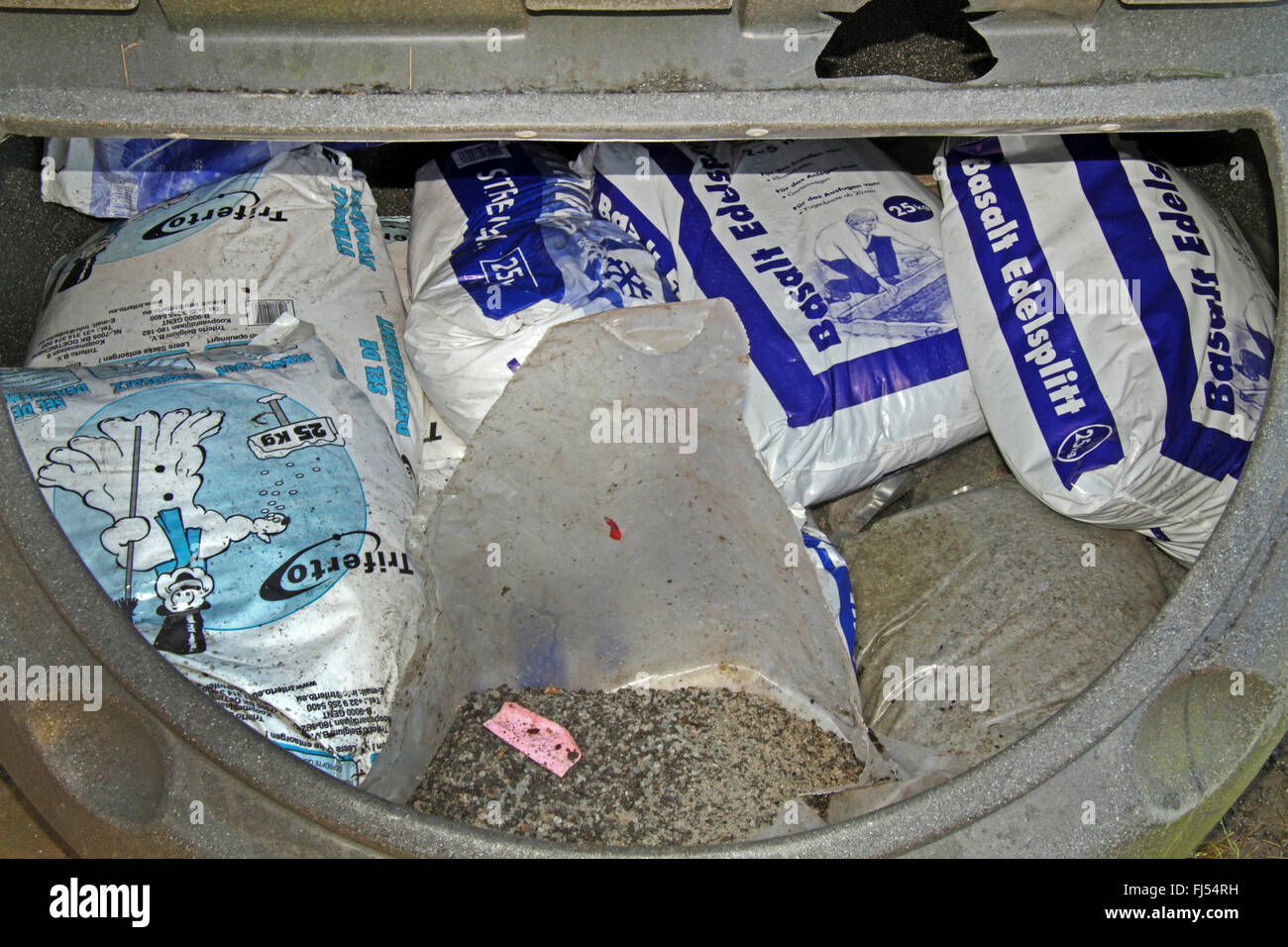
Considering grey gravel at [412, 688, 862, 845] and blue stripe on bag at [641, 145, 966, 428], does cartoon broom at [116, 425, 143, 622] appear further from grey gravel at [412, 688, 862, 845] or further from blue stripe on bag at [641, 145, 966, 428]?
blue stripe on bag at [641, 145, 966, 428]

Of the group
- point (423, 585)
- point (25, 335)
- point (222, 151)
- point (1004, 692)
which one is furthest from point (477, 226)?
point (1004, 692)

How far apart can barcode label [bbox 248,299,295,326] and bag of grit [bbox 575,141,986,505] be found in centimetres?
56

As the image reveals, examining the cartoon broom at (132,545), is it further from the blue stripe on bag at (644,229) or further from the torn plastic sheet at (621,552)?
the blue stripe on bag at (644,229)

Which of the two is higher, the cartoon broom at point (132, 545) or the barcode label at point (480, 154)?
the barcode label at point (480, 154)

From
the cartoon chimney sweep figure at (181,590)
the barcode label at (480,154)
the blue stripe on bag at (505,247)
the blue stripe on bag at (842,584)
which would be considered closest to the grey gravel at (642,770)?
the blue stripe on bag at (842,584)

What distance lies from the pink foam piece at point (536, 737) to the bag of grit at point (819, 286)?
48cm

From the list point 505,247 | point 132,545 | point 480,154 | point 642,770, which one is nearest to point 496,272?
point 505,247

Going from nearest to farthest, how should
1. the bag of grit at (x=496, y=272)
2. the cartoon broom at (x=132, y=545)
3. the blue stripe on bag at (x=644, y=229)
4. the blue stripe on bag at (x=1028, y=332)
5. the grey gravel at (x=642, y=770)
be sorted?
the cartoon broom at (x=132, y=545) → the grey gravel at (x=642, y=770) → the blue stripe on bag at (x=1028, y=332) → the bag of grit at (x=496, y=272) → the blue stripe on bag at (x=644, y=229)

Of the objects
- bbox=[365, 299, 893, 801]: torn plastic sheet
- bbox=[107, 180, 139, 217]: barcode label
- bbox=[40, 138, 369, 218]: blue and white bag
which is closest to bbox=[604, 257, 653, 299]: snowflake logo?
bbox=[365, 299, 893, 801]: torn plastic sheet

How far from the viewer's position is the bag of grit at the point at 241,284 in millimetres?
1495

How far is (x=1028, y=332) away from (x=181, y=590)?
1.18m

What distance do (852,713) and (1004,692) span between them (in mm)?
199

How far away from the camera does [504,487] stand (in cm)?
125

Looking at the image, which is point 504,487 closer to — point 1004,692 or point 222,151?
point 1004,692
